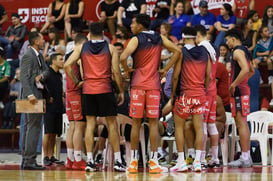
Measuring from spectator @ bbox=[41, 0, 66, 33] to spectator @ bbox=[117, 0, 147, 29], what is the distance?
6.11ft

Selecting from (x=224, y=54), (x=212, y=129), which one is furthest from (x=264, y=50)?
(x=212, y=129)

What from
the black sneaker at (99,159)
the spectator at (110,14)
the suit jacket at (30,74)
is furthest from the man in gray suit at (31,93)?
the spectator at (110,14)

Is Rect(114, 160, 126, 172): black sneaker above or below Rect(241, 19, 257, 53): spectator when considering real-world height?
below

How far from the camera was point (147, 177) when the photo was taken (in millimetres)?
10234

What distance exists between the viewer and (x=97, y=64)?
11.6 m

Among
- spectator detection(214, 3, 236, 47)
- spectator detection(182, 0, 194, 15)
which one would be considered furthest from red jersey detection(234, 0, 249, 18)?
spectator detection(182, 0, 194, 15)

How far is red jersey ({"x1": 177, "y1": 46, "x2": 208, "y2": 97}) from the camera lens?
37.8 feet

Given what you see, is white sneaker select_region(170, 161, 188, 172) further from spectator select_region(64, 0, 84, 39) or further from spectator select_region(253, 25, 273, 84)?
spectator select_region(64, 0, 84, 39)

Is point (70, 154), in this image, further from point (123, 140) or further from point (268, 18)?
point (268, 18)

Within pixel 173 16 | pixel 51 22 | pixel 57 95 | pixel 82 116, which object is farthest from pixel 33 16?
pixel 82 116

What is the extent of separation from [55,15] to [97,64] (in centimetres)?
861

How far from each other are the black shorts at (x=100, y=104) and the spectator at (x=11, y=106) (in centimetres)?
745

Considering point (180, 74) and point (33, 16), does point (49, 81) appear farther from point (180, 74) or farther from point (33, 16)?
point (33, 16)

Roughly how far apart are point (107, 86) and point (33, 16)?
33.6 feet
